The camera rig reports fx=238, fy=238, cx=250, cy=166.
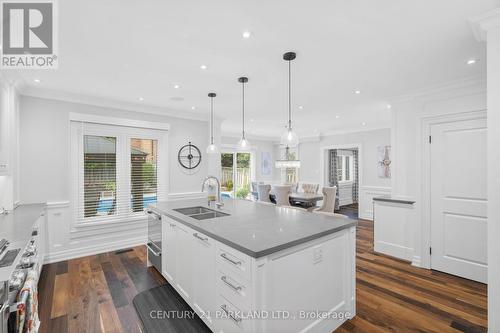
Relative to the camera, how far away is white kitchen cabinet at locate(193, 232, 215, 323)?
1.95 meters

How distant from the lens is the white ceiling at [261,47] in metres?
1.76

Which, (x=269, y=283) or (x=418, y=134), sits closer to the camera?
(x=269, y=283)

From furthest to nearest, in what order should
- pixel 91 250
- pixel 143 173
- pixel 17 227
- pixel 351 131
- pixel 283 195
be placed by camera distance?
pixel 351 131
pixel 283 195
pixel 143 173
pixel 91 250
pixel 17 227

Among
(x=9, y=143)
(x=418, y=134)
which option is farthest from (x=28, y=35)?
(x=418, y=134)

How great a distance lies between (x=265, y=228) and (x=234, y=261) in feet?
1.61

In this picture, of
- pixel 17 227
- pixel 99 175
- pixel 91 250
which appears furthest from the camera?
pixel 99 175

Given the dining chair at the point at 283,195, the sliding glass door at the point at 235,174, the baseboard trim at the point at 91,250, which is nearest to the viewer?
the baseboard trim at the point at 91,250

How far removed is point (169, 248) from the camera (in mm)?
2754

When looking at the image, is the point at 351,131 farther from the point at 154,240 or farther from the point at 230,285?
the point at 230,285

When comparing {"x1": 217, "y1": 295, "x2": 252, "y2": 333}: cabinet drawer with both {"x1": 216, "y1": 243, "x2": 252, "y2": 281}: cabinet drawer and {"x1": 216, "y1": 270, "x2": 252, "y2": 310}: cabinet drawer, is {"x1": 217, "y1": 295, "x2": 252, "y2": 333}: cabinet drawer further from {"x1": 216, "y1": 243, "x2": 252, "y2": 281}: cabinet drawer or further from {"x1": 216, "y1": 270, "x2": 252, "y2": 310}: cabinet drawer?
{"x1": 216, "y1": 243, "x2": 252, "y2": 281}: cabinet drawer

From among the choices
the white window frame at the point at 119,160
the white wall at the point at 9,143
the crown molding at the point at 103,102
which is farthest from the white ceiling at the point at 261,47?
the white window frame at the point at 119,160

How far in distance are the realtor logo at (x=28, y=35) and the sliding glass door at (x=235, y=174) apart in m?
5.98

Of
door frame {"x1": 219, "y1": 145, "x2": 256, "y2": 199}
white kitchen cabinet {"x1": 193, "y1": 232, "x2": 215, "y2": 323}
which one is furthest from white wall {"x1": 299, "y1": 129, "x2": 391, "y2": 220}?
white kitchen cabinet {"x1": 193, "y1": 232, "x2": 215, "y2": 323}

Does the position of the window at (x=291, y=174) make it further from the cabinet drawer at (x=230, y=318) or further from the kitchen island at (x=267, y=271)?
the cabinet drawer at (x=230, y=318)
